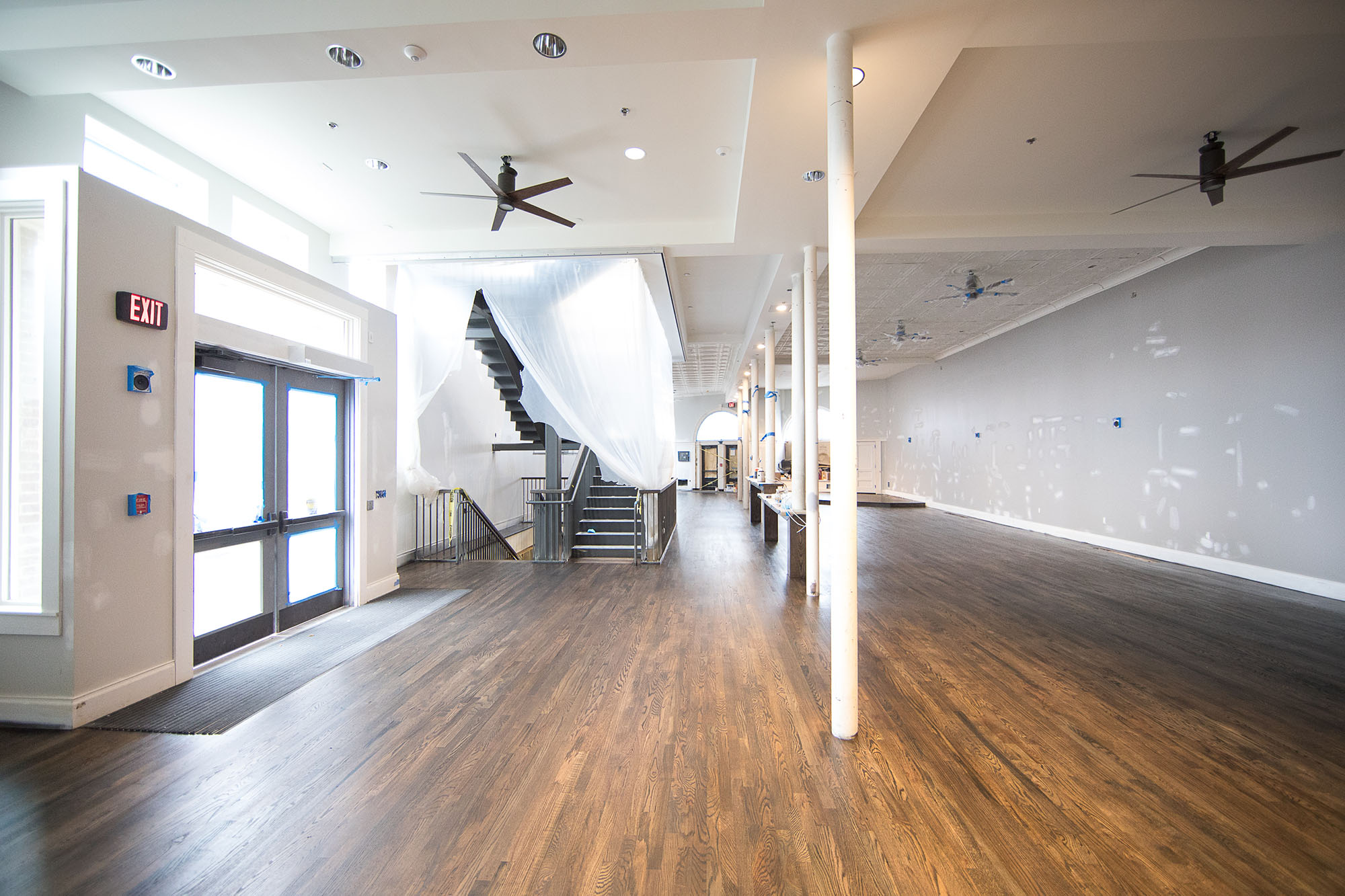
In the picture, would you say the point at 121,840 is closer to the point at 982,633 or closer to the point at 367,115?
the point at 367,115

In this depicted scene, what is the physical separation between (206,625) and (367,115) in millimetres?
3805

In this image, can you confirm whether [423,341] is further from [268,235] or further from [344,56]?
[344,56]

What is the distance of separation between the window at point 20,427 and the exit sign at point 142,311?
267 millimetres

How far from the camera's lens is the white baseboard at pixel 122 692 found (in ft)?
8.82

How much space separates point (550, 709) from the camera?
284 cm

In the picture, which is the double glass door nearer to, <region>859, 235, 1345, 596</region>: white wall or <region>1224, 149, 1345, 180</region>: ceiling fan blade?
<region>1224, 149, 1345, 180</region>: ceiling fan blade

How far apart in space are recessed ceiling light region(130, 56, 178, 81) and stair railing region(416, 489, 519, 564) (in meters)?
4.28

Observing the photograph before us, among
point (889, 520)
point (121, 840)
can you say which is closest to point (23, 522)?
point (121, 840)

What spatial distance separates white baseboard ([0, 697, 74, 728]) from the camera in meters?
2.65

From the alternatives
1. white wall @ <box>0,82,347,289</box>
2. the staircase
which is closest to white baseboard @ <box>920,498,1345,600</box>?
the staircase

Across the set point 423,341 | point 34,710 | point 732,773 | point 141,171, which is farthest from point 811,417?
point 141,171

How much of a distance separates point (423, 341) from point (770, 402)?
5868mm

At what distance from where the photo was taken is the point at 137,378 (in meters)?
2.93

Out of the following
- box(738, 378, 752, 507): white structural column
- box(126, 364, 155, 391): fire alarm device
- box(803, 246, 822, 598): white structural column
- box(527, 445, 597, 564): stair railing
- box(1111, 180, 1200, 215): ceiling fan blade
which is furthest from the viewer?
box(738, 378, 752, 507): white structural column
